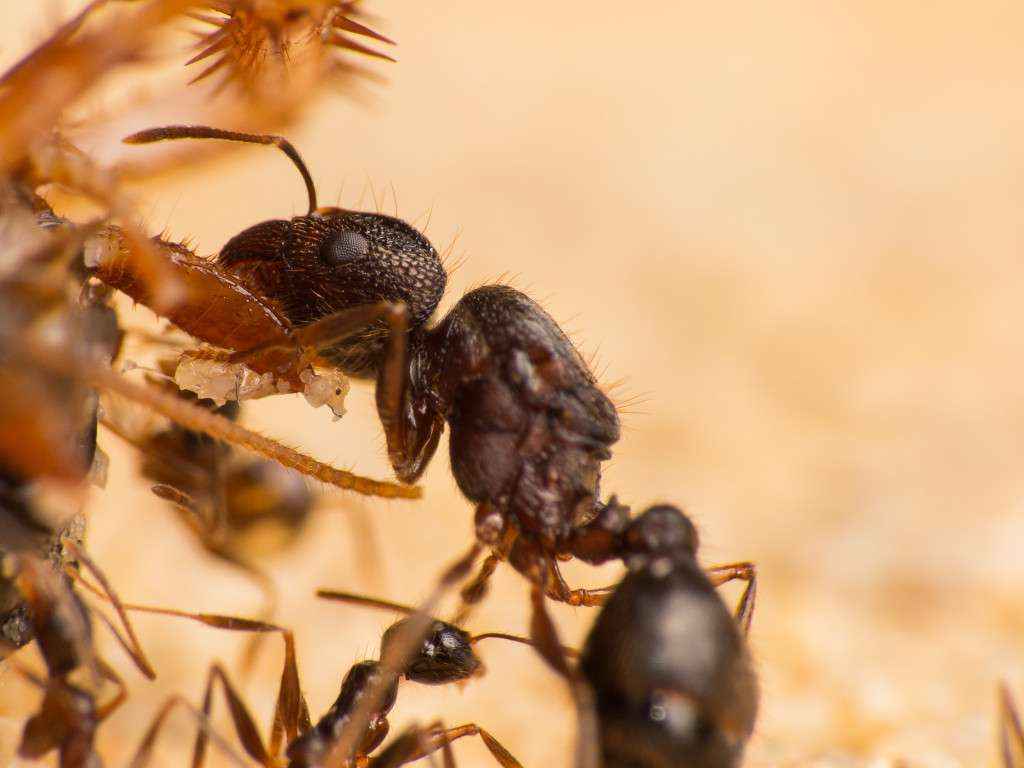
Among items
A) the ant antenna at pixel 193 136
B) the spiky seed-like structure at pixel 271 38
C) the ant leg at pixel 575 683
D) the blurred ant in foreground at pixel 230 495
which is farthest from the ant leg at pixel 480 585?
the spiky seed-like structure at pixel 271 38

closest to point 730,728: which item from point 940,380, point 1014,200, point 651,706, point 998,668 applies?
point 651,706

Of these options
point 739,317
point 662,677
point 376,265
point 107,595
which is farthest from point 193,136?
point 739,317

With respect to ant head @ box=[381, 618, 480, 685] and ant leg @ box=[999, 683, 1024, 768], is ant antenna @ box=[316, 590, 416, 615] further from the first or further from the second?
ant leg @ box=[999, 683, 1024, 768]

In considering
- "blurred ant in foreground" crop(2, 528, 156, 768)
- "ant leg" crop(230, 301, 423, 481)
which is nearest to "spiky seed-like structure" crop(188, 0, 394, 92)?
"ant leg" crop(230, 301, 423, 481)

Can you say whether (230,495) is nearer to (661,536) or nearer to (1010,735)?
(661,536)

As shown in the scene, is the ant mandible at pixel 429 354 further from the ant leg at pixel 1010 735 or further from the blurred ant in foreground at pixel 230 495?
the ant leg at pixel 1010 735

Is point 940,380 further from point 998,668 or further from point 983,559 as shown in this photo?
point 998,668
